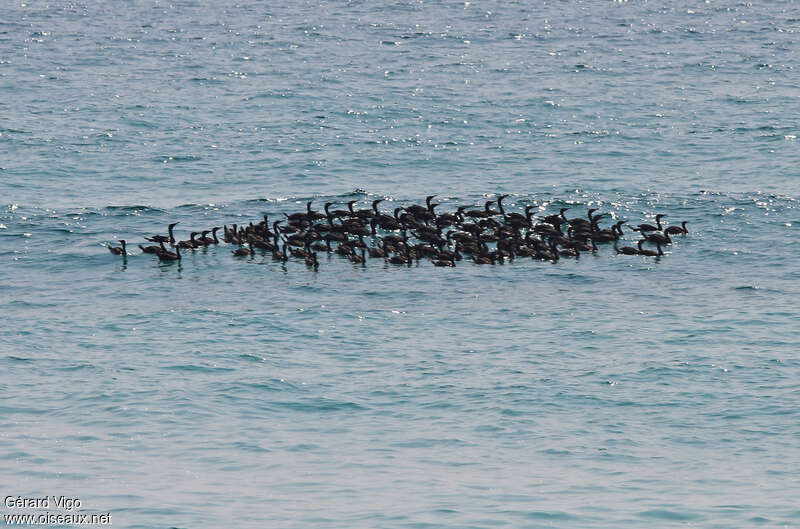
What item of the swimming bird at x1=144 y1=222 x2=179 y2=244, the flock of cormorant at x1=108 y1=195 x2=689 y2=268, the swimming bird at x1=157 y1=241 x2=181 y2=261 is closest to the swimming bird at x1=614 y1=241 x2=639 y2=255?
the flock of cormorant at x1=108 y1=195 x2=689 y2=268

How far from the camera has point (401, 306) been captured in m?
32.9

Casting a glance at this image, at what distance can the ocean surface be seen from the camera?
22406 mm

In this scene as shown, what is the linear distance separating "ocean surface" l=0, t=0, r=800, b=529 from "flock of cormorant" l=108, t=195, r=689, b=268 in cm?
62

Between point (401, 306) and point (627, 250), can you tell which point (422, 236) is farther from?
point (627, 250)

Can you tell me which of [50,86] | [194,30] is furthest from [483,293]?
[194,30]

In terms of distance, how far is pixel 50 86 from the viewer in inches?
2542

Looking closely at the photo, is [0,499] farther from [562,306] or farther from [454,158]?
[454,158]

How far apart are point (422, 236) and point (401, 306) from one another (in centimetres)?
567

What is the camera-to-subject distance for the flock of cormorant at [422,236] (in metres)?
37.2

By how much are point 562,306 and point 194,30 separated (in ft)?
174

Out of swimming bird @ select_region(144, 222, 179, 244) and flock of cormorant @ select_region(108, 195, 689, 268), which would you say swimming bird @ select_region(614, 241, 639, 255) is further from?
swimming bird @ select_region(144, 222, 179, 244)

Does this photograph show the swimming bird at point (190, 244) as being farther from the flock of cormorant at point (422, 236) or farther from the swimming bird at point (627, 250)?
the swimming bird at point (627, 250)

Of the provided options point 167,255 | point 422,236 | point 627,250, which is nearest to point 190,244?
point 167,255

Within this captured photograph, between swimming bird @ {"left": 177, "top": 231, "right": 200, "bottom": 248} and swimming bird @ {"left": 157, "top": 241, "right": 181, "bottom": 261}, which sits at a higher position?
swimming bird @ {"left": 177, "top": 231, "right": 200, "bottom": 248}
